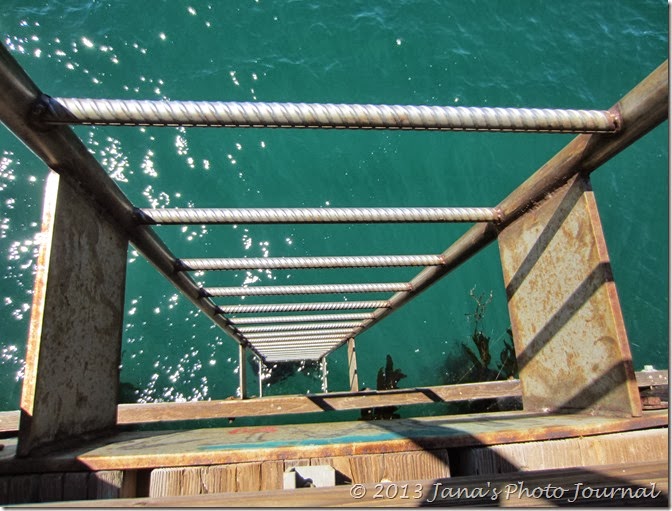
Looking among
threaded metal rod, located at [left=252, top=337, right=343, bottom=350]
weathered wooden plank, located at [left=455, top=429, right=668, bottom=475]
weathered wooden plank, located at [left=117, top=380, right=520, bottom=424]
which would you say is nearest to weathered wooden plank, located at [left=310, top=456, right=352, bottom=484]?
weathered wooden plank, located at [left=455, top=429, right=668, bottom=475]

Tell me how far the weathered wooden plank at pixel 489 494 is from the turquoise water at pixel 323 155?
7306mm

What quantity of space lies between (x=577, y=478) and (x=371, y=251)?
8124 mm

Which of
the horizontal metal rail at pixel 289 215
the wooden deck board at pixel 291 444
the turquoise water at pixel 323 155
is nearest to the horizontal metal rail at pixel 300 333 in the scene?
the horizontal metal rail at pixel 289 215

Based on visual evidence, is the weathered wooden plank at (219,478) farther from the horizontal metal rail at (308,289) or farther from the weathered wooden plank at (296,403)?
the weathered wooden plank at (296,403)

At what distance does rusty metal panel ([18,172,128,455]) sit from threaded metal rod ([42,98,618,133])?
436mm

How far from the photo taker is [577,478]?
117cm

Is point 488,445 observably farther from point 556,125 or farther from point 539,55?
point 539,55

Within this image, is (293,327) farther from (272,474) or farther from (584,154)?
(584,154)

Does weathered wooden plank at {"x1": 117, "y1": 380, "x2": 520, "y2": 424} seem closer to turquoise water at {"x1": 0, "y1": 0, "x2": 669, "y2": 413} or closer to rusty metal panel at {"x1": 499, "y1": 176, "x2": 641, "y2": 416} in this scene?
rusty metal panel at {"x1": 499, "y1": 176, "x2": 641, "y2": 416}

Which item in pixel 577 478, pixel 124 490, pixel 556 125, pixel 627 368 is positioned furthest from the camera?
pixel 627 368

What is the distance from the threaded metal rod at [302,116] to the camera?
54.1 inches

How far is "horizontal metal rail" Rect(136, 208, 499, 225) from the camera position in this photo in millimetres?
2119

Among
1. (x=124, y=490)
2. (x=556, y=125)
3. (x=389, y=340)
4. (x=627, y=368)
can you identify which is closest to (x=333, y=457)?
(x=124, y=490)

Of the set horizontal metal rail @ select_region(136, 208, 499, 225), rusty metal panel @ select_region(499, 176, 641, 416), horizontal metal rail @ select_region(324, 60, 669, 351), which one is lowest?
rusty metal panel @ select_region(499, 176, 641, 416)
